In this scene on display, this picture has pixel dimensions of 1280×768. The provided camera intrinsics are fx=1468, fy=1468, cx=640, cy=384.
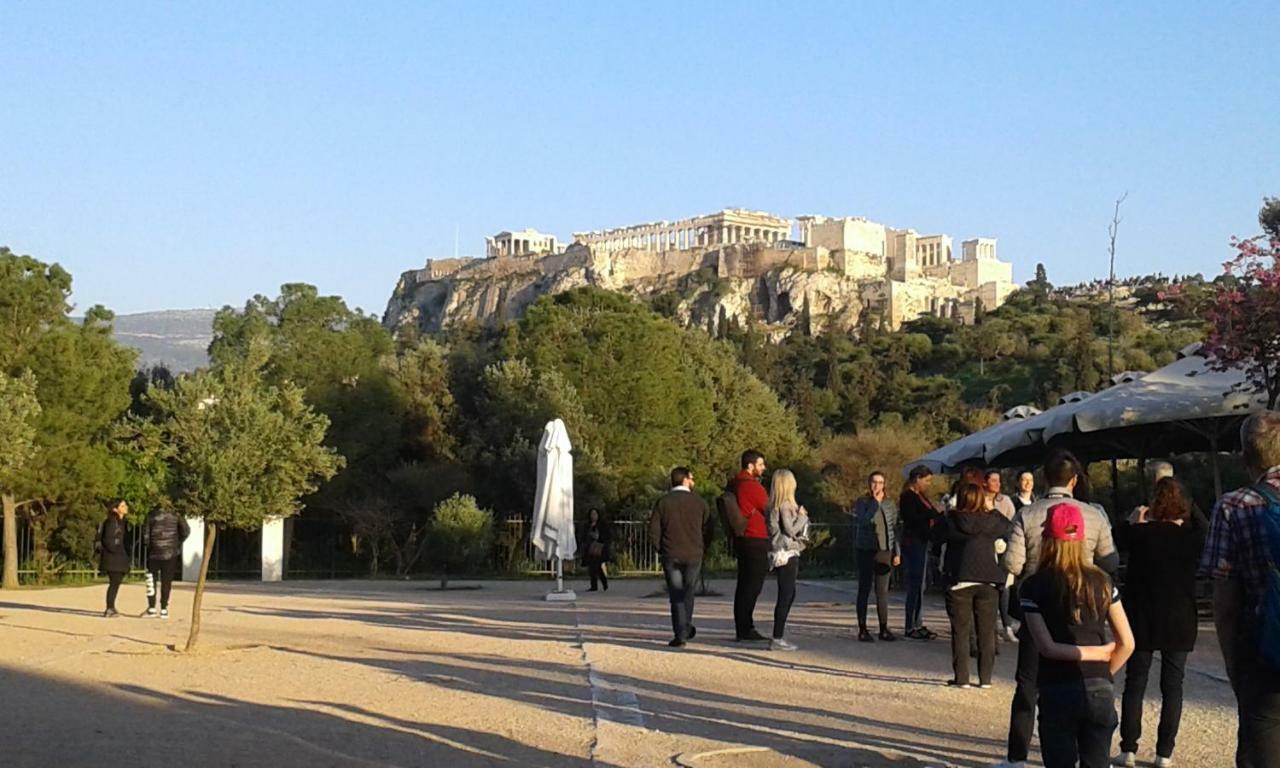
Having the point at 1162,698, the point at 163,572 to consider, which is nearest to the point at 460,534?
the point at 163,572

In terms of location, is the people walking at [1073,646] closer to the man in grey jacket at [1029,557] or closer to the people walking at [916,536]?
the man in grey jacket at [1029,557]

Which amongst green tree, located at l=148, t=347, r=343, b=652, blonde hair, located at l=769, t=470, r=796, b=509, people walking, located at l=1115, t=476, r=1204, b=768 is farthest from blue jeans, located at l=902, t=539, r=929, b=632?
people walking, located at l=1115, t=476, r=1204, b=768

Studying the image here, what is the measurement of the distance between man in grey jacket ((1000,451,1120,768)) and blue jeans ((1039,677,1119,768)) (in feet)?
3.45

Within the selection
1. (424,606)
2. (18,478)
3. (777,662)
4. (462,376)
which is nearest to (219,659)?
(777,662)

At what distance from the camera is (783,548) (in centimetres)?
1183

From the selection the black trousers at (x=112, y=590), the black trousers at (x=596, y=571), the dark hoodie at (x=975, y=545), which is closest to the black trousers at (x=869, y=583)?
the dark hoodie at (x=975, y=545)

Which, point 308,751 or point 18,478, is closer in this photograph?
point 308,751

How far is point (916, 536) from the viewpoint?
12.4 m

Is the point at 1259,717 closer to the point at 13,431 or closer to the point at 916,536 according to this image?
the point at 916,536

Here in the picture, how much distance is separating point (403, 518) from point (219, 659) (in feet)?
71.8

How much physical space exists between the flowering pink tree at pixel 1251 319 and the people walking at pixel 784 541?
13.4 feet

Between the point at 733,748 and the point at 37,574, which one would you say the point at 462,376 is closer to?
the point at 37,574

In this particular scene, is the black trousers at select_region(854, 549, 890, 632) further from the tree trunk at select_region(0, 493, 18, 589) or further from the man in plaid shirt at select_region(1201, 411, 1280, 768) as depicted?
the tree trunk at select_region(0, 493, 18, 589)

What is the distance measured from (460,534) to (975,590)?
1940 cm
